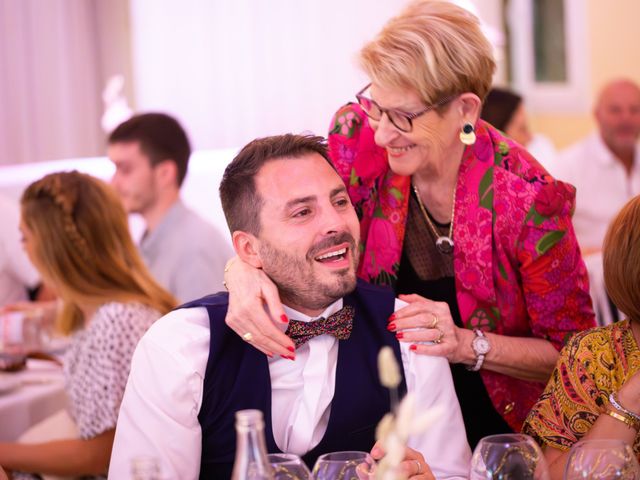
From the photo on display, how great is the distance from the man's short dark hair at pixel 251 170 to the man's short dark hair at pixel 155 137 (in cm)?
226

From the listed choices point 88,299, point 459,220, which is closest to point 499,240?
point 459,220

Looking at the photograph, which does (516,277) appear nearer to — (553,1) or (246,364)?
(246,364)

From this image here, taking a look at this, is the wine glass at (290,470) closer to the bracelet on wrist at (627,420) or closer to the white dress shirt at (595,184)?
the bracelet on wrist at (627,420)

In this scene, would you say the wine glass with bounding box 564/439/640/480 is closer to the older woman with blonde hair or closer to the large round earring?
the older woman with blonde hair

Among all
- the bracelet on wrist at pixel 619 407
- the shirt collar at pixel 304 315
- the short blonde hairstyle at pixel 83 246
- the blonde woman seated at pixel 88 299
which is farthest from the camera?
the short blonde hairstyle at pixel 83 246

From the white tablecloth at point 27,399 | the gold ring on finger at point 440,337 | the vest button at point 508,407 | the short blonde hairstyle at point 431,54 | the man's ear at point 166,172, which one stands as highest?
the short blonde hairstyle at point 431,54

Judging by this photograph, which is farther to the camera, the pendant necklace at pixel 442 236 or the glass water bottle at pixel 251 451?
the pendant necklace at pixel 442 236

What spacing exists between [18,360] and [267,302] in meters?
1.59

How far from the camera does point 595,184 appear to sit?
5297mm

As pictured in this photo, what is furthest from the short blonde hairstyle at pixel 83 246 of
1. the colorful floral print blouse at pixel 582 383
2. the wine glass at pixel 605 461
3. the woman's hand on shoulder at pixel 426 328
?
the wine glass at pixel 605 461

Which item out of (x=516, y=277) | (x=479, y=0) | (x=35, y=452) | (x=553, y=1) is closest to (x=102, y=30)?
(x=479, y=0)

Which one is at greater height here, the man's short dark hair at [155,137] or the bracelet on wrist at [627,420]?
the man's short dark hair at [155,137]

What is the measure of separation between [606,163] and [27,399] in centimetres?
369

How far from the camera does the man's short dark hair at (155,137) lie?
4.22 m
